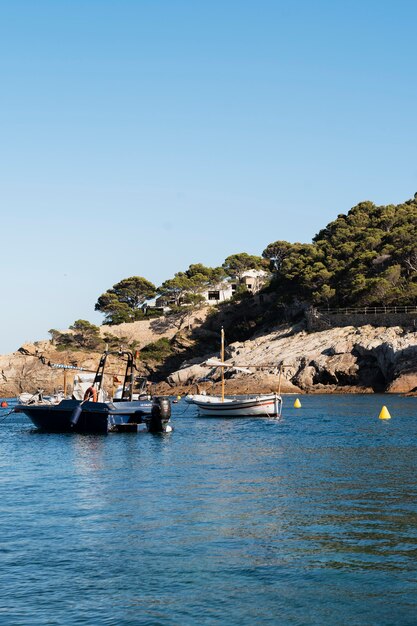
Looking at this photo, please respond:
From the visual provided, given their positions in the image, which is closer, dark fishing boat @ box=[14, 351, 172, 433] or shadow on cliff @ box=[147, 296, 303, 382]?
dark fishing boat @ box=[14, 351, 172, 433]

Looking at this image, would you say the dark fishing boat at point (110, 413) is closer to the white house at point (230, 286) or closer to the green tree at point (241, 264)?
the white house at point (230, 286)

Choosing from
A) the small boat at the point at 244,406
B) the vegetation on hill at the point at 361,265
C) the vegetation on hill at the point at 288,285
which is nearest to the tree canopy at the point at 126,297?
the vegetation on hill at the point at 288,285

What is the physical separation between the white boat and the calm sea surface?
23766 millimetres

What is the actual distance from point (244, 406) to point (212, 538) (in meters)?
44.1

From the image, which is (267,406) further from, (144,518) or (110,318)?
(110,318)

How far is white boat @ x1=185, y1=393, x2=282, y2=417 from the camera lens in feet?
203

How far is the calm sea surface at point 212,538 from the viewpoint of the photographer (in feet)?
45.5

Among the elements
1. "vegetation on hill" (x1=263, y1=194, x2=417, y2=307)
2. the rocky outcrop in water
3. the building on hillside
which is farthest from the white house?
the rocky outcrop in water

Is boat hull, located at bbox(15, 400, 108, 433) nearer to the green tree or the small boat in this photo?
the small boat

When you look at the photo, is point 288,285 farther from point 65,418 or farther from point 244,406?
point 65,418

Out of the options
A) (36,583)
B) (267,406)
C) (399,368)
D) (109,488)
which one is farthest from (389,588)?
(399,368)

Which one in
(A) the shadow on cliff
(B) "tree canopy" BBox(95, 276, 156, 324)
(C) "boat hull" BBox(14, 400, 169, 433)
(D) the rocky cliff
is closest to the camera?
(C) "boat hull" BBox(14, 400, 169, 433)

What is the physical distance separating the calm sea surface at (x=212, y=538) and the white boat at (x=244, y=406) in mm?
23766

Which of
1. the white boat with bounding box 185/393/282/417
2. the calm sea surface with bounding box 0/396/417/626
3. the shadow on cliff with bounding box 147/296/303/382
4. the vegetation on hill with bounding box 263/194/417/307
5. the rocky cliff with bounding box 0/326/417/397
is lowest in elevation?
the calm sea surface with bounding box 0/396/417/626
